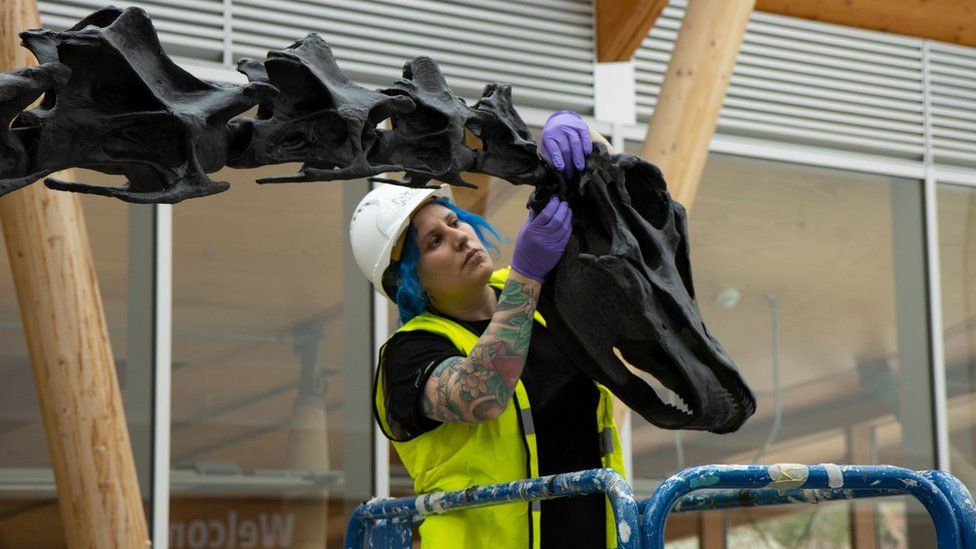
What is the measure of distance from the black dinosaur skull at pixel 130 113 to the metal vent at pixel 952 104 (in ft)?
22.7

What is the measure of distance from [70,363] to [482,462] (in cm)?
256

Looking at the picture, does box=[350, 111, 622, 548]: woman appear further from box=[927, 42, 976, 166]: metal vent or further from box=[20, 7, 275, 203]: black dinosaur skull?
box=[927, 42, 976, 166]: metal vent

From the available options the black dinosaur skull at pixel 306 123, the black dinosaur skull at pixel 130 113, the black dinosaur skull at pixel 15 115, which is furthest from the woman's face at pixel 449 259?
the black dinosaur skull at pixel 15 115

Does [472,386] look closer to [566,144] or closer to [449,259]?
[449,259]

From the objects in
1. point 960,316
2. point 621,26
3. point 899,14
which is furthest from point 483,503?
point 960,316

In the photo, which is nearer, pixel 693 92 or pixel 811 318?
pixel 693 92

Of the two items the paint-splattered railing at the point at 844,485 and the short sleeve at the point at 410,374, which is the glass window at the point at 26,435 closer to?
the short sleeve at the point at 410,374

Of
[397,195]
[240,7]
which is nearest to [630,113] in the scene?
[240,7]

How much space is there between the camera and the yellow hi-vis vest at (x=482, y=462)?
307cm

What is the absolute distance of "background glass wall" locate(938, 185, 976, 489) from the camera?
823 centimetres

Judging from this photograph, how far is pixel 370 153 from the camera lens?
2.20 metres

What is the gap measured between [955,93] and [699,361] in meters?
6.30

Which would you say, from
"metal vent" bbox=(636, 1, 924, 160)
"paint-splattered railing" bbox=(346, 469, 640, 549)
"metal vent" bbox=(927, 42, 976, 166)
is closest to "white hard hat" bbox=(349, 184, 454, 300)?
"paint-splattered railing" bbox=(346, 469, 640, 549)

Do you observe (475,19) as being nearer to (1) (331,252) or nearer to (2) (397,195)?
(1) (331,252)
